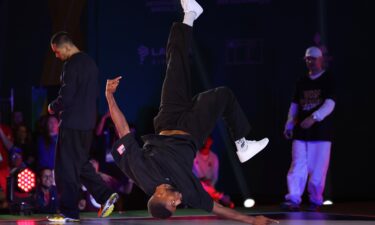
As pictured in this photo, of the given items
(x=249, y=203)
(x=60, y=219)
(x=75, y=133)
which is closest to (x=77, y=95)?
(x=75, y=133)

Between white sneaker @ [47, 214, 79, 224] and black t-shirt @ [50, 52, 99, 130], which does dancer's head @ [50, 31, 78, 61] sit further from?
white sneaker @ [47, 214, 79, 224]

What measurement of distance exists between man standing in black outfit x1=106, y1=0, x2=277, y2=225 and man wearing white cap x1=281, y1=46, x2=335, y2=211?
2432 mm

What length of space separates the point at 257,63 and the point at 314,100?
164 centimetres

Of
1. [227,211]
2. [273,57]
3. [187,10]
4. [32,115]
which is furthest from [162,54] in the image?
[227,211]

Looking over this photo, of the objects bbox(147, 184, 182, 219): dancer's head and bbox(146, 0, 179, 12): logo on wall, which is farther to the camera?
bbox(146, 0, 179, 12): logo on wall

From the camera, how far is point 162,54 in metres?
9.75

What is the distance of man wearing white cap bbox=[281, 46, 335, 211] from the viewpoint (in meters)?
8.40

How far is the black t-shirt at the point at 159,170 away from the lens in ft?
17.1

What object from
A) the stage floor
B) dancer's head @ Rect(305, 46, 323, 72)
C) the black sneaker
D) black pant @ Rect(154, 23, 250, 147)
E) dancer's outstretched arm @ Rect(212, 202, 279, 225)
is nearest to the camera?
dancer's outstretched arm @ Rect(212, 202, 279, 225)

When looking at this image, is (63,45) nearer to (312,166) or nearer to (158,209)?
(158,209)

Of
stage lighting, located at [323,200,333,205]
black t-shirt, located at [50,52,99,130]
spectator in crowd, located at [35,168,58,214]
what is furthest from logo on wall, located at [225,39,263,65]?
black t-shirt, located at [50,52,99,130]

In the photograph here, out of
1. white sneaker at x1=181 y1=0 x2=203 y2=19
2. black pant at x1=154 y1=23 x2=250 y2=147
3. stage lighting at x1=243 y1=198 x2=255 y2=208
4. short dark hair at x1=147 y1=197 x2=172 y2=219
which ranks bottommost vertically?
stage lighting at x1=243 y1=198 x2=255 y2=208

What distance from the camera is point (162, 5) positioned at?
976cm

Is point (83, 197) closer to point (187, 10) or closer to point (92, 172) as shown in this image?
point (92, 172)
